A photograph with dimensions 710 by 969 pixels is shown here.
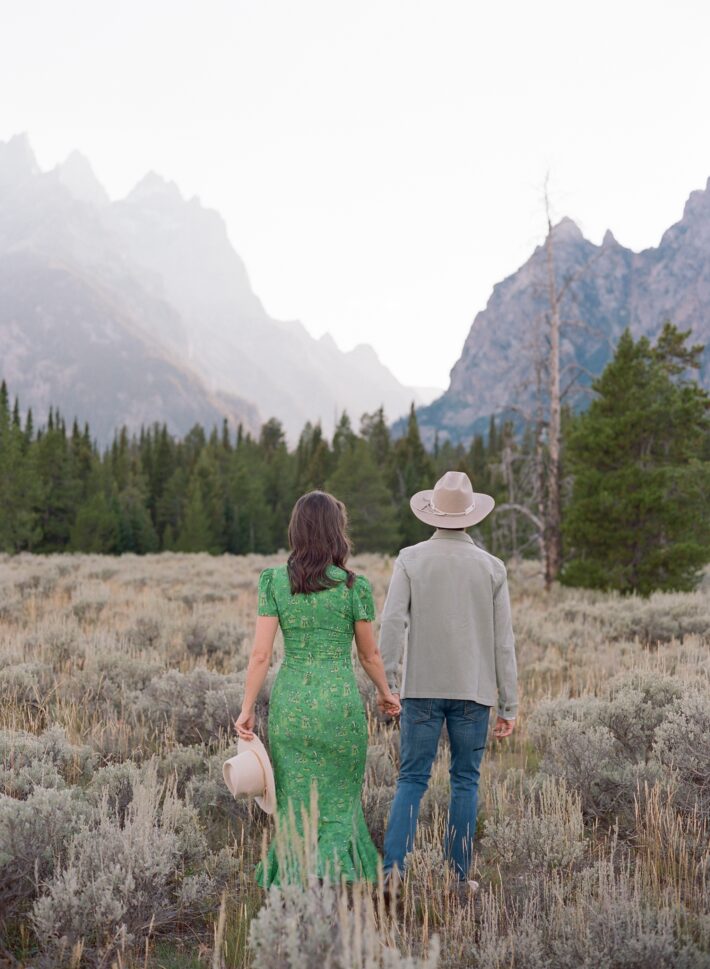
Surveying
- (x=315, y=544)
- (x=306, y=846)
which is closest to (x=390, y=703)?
(x=315, y=544)

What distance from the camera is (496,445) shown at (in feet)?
251

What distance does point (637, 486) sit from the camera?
46.5 ft

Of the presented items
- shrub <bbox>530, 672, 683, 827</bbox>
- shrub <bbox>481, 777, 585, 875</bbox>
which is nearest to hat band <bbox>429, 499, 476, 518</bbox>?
shrub <bbox>481, 777, 585, 875</bbox>

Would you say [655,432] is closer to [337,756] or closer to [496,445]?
[337,756]

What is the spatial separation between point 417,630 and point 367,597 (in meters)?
0.38

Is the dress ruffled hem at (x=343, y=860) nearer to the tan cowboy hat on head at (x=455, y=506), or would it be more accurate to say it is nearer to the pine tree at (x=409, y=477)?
Result: the tan cowboy hat on head at (x=455, y=506)

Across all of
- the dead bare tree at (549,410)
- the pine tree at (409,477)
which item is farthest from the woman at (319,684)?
the pine tree at (409,477)

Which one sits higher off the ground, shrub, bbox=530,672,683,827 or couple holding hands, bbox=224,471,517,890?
couple holding hands, bbox=224,471,517,890

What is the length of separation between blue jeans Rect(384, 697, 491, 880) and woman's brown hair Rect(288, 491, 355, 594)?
83 centimetres

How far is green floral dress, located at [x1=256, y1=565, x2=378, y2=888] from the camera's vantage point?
11.0 ft

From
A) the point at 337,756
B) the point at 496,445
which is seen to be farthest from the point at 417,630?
the point at 496,445

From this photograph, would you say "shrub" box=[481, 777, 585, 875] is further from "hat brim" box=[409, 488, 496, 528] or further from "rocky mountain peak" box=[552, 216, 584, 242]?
"rocky mountain peak" box=[552, 216, 584, 242]

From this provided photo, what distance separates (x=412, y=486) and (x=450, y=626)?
49.5 m

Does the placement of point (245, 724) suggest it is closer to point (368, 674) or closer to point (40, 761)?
point (368, 674)
